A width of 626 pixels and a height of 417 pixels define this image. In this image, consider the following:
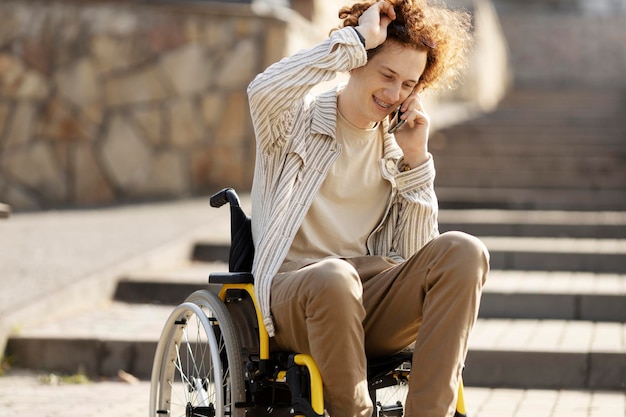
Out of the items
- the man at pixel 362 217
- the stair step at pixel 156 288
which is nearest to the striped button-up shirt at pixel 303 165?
the man at pixel 362 217

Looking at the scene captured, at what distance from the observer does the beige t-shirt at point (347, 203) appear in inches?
132

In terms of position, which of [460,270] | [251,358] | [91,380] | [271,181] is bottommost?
[91,380]

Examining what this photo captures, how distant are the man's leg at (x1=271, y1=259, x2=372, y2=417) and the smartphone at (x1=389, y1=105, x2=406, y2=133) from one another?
519mm

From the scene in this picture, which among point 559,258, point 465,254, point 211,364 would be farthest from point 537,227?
point 465,254

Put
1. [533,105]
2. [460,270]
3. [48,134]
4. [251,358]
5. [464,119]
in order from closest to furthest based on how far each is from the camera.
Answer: [460,270] < [251,358] < [48,134] < [464,119] < [533,105]

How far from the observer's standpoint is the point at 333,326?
9.62 ft

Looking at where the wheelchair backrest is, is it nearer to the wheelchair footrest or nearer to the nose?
the wheelchair footrest

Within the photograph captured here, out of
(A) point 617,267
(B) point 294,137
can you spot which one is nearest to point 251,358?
(B) point 294,137

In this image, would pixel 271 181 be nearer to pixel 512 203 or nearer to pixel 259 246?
pixel 259 246

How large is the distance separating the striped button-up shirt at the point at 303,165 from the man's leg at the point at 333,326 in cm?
11

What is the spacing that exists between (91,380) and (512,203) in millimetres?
4063

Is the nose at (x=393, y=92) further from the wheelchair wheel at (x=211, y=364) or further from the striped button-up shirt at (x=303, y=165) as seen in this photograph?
the wheelchair wheel at (x=211, y=364)

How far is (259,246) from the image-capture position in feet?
10.6

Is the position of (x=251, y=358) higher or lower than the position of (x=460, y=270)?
lower
